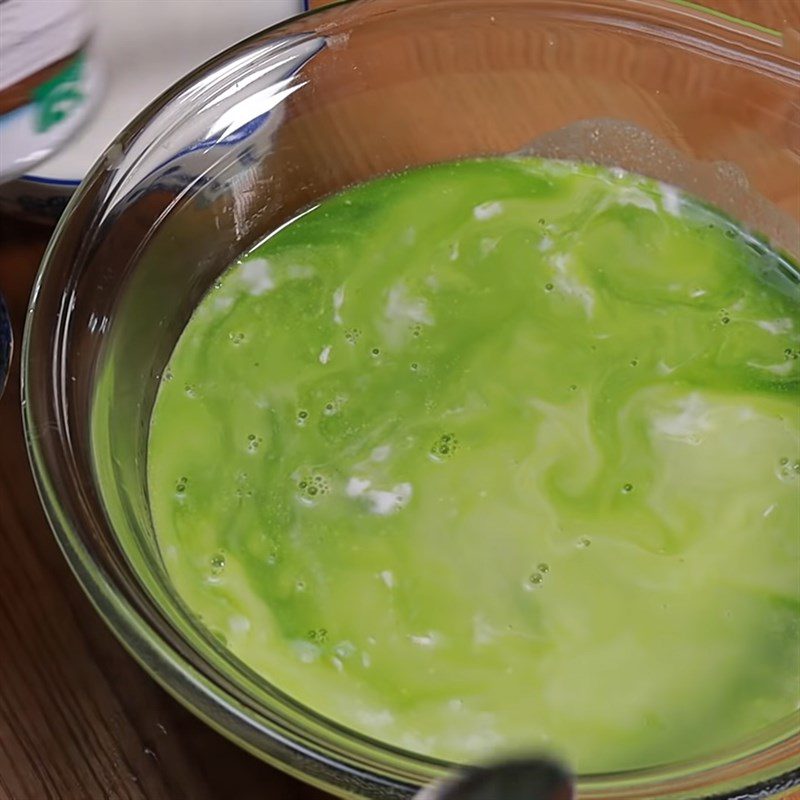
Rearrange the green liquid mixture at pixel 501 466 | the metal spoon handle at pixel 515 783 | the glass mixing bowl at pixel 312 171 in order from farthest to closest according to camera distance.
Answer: the green liquid mixture at pixel 501 466 < the glass mixing bowl at pixel 312 171 < the metal spoon handle at pixel 515 783

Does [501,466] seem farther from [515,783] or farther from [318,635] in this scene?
[515,783]

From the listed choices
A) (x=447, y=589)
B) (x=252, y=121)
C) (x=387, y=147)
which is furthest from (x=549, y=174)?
(x=447, y=589)

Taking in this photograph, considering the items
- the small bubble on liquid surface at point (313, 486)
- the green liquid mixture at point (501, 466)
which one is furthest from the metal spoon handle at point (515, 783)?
the small bubble on liquid surface at point (313, 486)

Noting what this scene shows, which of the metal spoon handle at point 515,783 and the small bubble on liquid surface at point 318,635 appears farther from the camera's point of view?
the small bubble on liquid surface at point 318,635

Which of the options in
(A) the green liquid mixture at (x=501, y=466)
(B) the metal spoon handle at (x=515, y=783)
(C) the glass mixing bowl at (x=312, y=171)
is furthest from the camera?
(A) the green liquid mixture at (x=501, y=466)

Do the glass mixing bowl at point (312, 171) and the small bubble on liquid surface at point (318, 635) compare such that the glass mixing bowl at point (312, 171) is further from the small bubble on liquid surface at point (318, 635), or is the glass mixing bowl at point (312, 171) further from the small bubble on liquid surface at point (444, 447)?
the small bubble on liquid surface at point (444, 447)

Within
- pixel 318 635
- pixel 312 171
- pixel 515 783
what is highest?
pixel 312 171

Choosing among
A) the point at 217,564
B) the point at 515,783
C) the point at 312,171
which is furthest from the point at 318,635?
the point at 312,171
